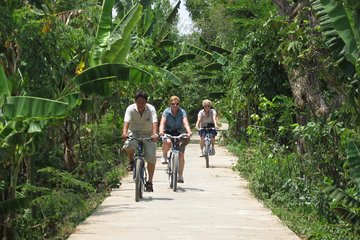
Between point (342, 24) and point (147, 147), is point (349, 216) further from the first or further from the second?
point (147, 147)

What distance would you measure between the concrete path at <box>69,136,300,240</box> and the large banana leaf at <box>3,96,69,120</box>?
5.35 ft

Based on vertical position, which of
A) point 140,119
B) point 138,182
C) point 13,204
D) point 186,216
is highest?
point 140,119

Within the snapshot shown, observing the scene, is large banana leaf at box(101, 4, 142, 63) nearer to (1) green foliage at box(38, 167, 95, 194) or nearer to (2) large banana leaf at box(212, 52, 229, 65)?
(1) green foliage at box(38, 167, 95, 194)

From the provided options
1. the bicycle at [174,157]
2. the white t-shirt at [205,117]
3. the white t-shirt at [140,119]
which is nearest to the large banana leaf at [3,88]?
the white t-shirt at [140,119]

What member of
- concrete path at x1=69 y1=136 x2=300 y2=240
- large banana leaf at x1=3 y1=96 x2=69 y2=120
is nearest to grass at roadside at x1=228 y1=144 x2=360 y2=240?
concrete path at x1=69 y1=136 x2=300 y2=240

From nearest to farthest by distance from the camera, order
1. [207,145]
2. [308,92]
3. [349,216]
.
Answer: [349,216], [308,92], [207,145]

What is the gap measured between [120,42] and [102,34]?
388 mm

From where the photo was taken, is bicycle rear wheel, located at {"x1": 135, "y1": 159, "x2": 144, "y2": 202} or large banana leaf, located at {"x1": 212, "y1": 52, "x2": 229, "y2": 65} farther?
large banana leaf, located at {"x1": 212, "y1": 52, "x2": 229, "y2": 65}

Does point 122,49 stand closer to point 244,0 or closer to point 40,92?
point 40,92

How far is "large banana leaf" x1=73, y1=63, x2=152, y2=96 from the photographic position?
45.4 feet

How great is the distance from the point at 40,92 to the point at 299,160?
516 centimetres

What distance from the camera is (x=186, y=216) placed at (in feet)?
41.3

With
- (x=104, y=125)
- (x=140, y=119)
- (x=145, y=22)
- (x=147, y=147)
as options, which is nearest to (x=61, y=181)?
(x=147, y=147)

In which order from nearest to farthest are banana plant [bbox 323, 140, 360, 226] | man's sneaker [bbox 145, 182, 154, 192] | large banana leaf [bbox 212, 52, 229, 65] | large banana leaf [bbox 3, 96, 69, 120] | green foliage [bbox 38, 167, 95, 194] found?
1. banana plant [bbox 323, 140, 360, 226]
2. large banana leaf [bbox 3, 96, 69, 120]
3. green foliage [bbox 38, 167, 95, 194]
4. man's sneaker [bbox 145, 182, 154, 192]
5. large banana leaf [bbox 212, 52, 229, 65]
